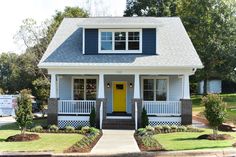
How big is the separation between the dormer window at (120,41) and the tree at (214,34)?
19.8 meters

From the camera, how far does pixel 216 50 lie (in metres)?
44.5

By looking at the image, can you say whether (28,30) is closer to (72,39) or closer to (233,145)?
(72,39)

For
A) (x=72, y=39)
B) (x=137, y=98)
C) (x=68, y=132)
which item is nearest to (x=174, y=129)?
(x=137, y=98)

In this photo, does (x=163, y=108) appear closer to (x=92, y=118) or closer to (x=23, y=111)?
(x=92, y=118)

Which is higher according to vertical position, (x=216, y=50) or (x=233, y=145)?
(x=216, y=50)

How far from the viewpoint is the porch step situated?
80.1 ft

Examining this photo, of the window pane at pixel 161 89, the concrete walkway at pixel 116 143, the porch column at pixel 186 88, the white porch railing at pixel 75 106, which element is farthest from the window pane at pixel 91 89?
the porch column at pixel 186 88

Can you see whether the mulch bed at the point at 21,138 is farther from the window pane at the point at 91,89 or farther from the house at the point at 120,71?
the window pane at the point at 91,89

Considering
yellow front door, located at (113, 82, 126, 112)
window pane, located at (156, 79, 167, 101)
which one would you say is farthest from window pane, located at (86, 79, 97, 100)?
window pane, located at (156, 79, 167, 101)

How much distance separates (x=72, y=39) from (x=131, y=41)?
14.3 feet

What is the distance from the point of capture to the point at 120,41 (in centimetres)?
2653

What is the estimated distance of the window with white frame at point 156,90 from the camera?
27578 millimetres

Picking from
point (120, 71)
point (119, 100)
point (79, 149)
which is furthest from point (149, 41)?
point (79, 149)

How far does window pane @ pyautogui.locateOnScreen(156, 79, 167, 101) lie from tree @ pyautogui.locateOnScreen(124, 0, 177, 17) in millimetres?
30420
